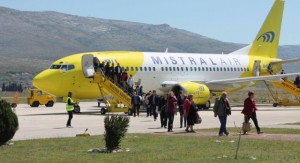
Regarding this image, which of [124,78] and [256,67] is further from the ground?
[256,67]

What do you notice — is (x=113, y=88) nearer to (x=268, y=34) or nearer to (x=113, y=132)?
(x=113, y=132)

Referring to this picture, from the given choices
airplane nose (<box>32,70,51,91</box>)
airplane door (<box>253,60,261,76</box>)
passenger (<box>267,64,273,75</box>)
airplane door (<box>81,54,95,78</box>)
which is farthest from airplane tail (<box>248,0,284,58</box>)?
airplane nose (<box>32,70,51,91</box>)

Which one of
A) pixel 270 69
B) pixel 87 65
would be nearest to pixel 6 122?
pixel 87 65

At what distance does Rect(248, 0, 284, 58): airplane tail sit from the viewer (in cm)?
5538

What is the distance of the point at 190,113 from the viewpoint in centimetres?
2467

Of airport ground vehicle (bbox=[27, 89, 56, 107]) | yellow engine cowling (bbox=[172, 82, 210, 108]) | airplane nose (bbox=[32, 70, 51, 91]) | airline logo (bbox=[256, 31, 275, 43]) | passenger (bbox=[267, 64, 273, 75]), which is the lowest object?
airport ground vehicle (bbox=[27, 89, 56, 107])

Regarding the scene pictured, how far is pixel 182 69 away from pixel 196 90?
376cm

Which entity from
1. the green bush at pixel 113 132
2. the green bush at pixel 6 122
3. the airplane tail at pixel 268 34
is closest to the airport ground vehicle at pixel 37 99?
the airplane tail at pixel 268 34

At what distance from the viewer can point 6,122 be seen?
19.0 m

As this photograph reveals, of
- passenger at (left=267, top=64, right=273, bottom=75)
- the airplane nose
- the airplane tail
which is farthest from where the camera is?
the airplane tail

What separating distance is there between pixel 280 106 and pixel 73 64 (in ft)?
69.3

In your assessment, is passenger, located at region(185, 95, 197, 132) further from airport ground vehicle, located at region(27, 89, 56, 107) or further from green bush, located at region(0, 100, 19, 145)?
airport ground vehicle, located at region(27, 89, 56, 107)

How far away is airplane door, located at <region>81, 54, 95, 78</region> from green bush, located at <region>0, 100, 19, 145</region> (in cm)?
2049

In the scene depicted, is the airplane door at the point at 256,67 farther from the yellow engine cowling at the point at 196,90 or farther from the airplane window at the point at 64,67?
the airplane window at the point at 64,67
